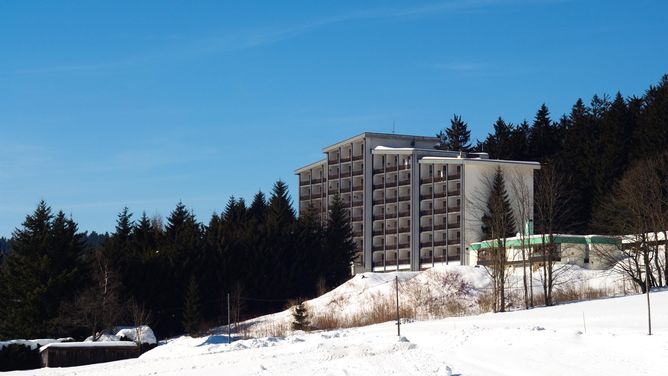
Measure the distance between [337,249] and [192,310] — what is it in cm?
2021

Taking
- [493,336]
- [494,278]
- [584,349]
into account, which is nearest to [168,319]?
[494,278]

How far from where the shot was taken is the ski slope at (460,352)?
31141 mm

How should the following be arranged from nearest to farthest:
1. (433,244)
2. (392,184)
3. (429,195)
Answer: (433,244) → (429,195) → (392,184)

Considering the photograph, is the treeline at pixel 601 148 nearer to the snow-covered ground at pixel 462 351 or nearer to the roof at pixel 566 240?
the roof at pixel 566 240

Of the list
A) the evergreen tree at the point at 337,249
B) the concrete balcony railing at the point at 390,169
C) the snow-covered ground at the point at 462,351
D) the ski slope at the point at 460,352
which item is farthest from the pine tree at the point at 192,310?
the concrete balcony railing at the point at 390,169

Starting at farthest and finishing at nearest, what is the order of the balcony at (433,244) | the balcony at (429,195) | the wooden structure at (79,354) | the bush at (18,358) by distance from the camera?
the balcony at (429,195) → the balcony at (433,244) → the bush at (18,358) → the wooden structure at (79,354)

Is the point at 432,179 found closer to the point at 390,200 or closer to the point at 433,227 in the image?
the point at 433,227

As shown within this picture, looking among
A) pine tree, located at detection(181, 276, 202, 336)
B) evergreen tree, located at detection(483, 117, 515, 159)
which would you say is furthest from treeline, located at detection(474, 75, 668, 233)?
pine tree, located at detection(181, 276, 202, 336)

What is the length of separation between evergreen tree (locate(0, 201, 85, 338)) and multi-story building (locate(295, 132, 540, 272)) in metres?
30.0

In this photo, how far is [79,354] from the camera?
52000 millimetres

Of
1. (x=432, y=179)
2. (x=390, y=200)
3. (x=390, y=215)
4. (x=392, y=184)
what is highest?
(x=432, y=179)

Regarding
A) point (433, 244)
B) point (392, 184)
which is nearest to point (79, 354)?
point (433, 244)

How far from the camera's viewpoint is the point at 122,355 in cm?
5319

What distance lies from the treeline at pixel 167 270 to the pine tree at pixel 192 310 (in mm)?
85
